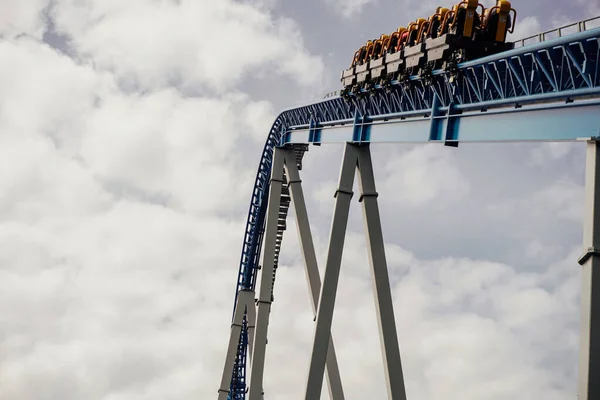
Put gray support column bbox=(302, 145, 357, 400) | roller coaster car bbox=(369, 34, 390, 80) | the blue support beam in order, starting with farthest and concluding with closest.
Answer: gray support column bbox=(302, 145, 357, 400) → roller coaster car bbox=(369, 34, 390, 80) → the blue support beam

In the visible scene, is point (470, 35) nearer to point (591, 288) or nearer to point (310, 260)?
point (591, 288)

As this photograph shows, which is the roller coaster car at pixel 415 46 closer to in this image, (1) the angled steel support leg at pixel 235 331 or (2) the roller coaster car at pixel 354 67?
(2) the roller coaster car at pixel 354 67

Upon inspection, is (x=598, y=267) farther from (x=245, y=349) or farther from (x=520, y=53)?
(x=245, y=349)

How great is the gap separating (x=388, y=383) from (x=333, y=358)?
549 cm

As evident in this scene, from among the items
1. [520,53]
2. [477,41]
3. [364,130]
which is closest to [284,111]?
[364,130]

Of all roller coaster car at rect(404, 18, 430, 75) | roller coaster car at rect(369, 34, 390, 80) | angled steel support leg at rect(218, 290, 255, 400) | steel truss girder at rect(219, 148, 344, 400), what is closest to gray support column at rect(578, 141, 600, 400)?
roller coaster car at rect(404, 18, 430, 75)

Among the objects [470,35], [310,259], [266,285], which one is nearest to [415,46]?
[470,35]

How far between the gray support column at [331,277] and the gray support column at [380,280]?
1.34 ft

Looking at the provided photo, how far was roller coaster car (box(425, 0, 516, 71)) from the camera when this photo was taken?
18.3 meters

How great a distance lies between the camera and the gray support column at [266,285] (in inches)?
1164

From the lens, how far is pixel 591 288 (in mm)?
11852

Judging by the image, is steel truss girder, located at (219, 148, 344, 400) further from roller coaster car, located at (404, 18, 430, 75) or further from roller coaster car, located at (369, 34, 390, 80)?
roller coaster car, located at (404, 18, 430, 75)

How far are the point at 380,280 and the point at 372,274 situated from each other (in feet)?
0.95

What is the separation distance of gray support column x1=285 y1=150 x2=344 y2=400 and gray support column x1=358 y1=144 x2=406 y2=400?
12.2ft
